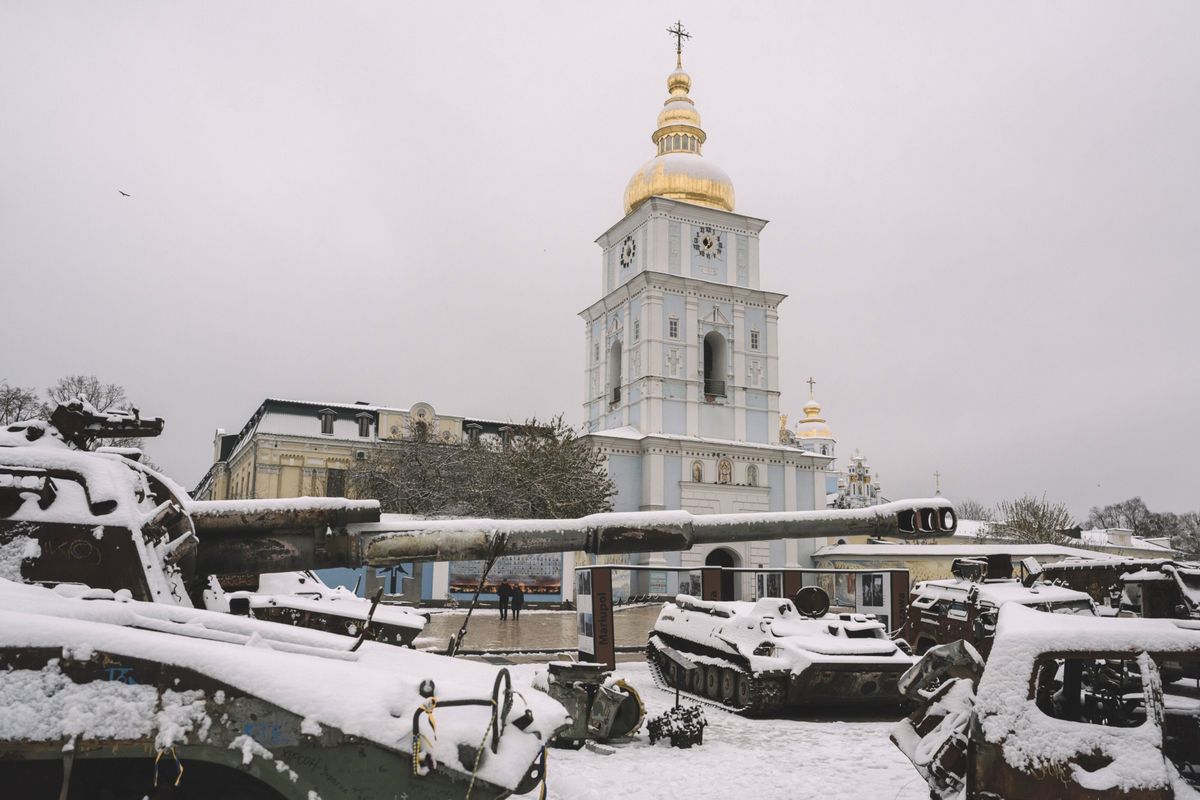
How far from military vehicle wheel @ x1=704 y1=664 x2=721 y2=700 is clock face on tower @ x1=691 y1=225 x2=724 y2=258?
29705 mm

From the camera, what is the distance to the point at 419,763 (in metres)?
3.39

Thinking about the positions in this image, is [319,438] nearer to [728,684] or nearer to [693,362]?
[693,362]

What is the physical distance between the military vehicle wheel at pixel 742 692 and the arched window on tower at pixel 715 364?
28840 mm

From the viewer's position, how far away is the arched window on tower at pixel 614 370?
42156mm

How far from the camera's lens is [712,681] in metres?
12.2

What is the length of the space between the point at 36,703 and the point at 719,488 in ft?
117

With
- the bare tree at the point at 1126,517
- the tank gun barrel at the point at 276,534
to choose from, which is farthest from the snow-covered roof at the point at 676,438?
the bare tree at the point at 1126,517

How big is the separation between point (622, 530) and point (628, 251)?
117ft

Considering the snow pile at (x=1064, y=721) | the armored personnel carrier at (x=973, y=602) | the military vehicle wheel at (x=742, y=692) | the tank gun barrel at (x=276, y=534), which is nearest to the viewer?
the snow pile at (x=1064, y=721)

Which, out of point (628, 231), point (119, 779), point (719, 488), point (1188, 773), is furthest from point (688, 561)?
point (119, 779)

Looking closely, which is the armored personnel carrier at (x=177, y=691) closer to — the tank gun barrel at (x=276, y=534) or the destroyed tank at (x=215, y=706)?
the destroyed tank at (x=215, y=706)

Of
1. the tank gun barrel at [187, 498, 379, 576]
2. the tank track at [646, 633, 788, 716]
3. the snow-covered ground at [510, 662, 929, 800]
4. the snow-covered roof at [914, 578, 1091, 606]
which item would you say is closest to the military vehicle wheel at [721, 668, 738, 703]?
the tank track at [646, 633, 788, 716]

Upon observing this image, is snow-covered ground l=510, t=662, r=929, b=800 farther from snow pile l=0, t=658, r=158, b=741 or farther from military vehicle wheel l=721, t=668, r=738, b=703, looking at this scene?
snow pile l=0, t=658, r=158, b=741

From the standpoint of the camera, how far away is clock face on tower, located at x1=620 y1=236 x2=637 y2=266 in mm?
41125
